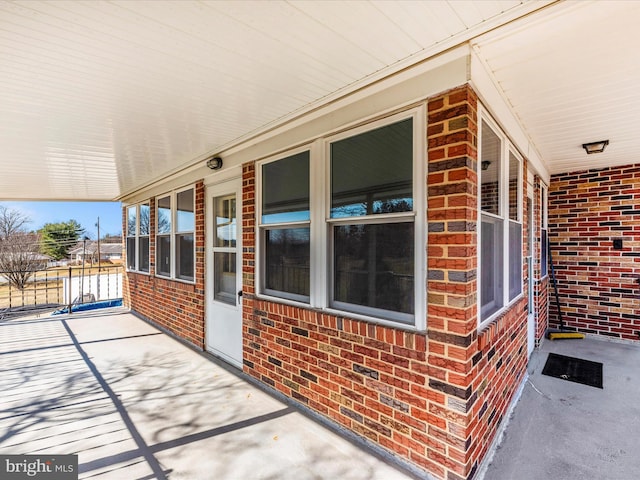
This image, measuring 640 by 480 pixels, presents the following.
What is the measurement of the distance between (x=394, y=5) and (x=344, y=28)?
0.91 ft

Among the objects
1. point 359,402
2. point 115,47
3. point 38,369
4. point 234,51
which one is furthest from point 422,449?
point 38,369

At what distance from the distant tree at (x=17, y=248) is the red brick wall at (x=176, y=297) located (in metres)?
13.7

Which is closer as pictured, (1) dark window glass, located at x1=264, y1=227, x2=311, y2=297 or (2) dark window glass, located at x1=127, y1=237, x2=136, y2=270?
(1) dark window glass, located at x1=264, y1=227, x2=311, y2=297

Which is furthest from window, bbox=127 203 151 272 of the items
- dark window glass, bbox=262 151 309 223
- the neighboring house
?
the neighboring house

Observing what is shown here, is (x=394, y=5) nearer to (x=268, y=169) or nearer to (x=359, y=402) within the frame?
(x=268, y=169)

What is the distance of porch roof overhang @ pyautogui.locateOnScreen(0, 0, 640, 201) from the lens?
1546 mm

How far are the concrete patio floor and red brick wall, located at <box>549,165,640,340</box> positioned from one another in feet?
3.83

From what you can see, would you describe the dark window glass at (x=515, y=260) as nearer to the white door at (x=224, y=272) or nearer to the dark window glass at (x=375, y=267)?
the dark window glass at (x=375, y=267)

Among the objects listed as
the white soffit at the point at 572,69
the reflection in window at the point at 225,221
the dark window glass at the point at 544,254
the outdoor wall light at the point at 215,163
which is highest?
the white soffit at the point at 572,69

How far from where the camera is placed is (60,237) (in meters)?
32.6

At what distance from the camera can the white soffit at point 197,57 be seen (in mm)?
1528

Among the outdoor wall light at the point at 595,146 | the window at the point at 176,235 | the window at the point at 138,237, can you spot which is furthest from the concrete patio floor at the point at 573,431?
the window at the point at 138,237

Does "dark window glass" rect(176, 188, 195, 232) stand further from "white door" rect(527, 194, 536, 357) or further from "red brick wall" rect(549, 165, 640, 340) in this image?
"red brick wall" rect(549, 165, 640, 340)

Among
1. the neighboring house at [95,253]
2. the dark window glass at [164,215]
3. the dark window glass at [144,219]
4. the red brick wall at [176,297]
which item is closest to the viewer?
the red brick wall at [176,297]
